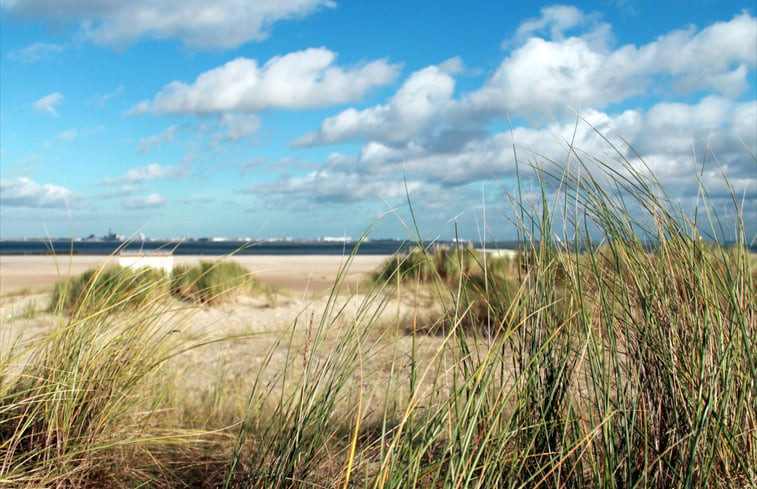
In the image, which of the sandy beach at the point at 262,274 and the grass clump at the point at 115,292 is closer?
the grass clump at the point at 115,292

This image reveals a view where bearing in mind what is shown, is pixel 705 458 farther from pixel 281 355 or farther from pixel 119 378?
pixel 281 355

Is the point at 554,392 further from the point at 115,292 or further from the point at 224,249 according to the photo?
the point at 224,249

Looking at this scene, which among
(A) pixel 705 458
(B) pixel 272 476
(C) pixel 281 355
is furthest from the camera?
(C) pixel 281 355

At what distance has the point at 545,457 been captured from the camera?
1373 millimetres

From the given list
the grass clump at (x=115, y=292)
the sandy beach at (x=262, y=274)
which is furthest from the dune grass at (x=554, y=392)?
the sandy beach at (x=262, y=274)

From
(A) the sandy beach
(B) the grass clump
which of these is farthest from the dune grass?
(A) the sandy beach

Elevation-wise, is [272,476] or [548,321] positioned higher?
[548,321]

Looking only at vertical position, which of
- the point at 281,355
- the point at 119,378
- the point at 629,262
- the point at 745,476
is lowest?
the point at 281,355

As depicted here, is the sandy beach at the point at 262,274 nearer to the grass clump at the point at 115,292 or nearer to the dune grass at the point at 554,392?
the grass clump at the point at 115,292

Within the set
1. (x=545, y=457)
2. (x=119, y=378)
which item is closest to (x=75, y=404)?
(x=119, y=378)

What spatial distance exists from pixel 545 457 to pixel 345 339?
54 centimetres

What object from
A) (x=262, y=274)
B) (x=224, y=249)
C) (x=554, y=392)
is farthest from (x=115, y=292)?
(x=224, y=249)

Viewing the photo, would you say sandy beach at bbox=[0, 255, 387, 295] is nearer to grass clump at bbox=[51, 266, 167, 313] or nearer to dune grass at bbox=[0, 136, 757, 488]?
grass clump at bbox=[51, 266, 167, 313]

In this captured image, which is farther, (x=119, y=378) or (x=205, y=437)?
(x=205, y=437)
